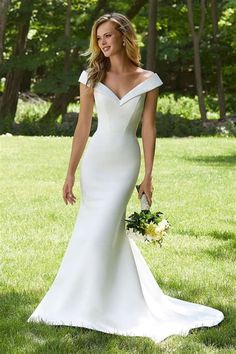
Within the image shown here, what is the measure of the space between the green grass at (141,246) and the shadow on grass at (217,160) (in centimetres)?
2

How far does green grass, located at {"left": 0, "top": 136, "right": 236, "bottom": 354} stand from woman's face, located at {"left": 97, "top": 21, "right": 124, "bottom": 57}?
5.98ft

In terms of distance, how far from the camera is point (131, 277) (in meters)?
5.62

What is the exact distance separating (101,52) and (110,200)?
38.9 inches

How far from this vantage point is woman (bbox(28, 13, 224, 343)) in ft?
18.1

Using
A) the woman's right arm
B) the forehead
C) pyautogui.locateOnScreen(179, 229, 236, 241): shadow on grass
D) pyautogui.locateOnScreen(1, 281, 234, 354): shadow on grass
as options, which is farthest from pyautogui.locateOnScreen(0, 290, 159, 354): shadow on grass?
pyautogui.locateOnScreen(179, 229, 236, 241): shadow on grass

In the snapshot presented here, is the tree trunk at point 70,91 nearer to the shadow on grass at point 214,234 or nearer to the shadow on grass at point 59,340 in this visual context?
the shadow on grass at point 214,234

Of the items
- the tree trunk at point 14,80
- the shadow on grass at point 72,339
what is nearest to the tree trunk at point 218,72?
the tree trunk at point 14,80

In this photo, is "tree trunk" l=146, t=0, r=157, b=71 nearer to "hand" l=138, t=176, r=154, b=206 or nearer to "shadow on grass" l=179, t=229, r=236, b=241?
"shadow on grass" l=179, t=229, r=236, b=241

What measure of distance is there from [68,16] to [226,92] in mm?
12456

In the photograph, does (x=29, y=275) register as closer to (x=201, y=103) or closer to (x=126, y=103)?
(x=126, y=103)

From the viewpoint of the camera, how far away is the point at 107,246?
18.3 feet

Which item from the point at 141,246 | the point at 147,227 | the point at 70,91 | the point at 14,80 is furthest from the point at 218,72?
the point at 147,227

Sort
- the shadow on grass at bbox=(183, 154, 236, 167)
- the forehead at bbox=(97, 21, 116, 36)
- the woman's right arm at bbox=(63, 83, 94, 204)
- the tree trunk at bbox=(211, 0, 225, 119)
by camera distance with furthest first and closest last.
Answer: the tree trunk at bbox=(211, 0, 225, 119), the shadow on grass at bbox=(183, 154, 236, 167), the woman's right arm at bbox=(63, 83, 94, 204), the forehead at bbox=(97, 21, 116, 36)

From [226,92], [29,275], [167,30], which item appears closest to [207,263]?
[29,275]
